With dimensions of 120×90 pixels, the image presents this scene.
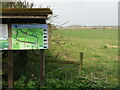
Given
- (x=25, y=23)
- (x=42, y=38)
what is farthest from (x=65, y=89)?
(x=25, y=23)

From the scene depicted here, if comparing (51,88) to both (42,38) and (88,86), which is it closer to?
Answer: (88,86)

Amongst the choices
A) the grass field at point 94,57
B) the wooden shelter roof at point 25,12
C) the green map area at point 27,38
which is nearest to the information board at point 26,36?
the green map area at point 27,38

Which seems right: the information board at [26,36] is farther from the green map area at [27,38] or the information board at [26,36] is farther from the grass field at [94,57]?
the grass field at [94,57]

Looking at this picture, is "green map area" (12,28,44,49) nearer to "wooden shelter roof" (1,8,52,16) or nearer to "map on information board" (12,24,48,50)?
"map on information board" (12,24,48,50)

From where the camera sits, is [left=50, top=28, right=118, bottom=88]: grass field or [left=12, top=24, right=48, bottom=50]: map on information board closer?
[left=12, top=24, right=48, bottom=50]: map on information board

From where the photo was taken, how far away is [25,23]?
6398 millimetres

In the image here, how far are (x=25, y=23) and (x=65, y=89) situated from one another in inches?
101

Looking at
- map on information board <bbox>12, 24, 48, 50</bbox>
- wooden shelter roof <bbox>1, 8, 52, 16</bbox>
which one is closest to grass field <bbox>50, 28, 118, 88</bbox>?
map on information board <bbox>12, 24, 48, 50</bbox>

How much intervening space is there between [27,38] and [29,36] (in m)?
0.09

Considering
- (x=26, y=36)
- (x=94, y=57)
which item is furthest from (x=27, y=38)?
(x=94, y=57)

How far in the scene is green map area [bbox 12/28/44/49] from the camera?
6.29 meters

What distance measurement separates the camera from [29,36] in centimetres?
634

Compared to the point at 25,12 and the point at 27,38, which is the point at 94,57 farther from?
the point at 25,12

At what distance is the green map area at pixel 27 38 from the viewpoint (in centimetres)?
629
